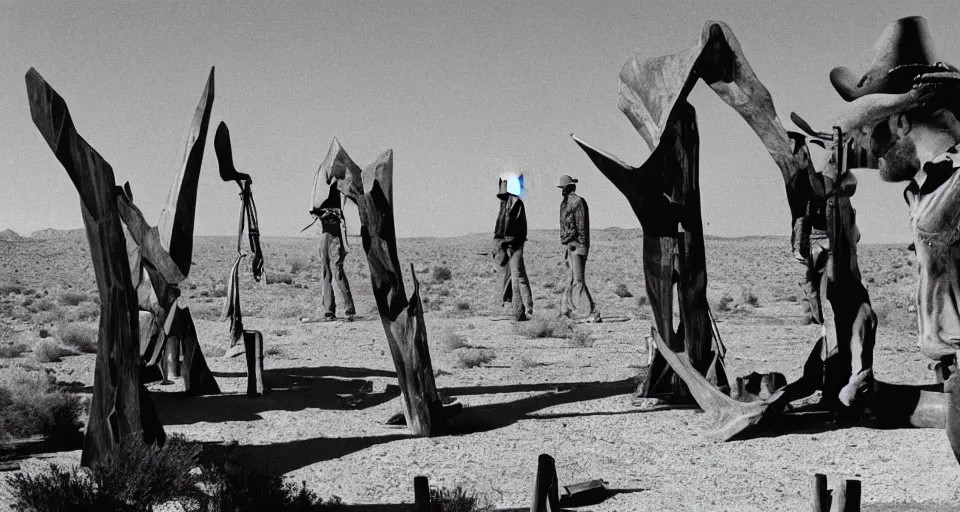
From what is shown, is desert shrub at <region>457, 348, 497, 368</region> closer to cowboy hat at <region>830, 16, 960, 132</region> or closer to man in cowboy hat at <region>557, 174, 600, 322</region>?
man in cowboy hat at <region>557, 174, 600, 322</region>

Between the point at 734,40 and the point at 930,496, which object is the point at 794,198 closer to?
the point at 734,40

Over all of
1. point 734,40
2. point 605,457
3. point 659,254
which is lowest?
point 605,457

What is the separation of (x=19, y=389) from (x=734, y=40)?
684cm

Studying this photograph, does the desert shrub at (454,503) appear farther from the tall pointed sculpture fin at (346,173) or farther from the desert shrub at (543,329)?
the desert shrub at (543,329)

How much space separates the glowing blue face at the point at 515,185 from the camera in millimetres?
17172

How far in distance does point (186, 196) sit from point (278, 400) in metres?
2.19

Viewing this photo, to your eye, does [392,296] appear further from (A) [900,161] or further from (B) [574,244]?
(B) [574,244]

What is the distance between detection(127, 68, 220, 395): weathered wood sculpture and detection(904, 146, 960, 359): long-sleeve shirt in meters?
5.76

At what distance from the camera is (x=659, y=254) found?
876 centimetres

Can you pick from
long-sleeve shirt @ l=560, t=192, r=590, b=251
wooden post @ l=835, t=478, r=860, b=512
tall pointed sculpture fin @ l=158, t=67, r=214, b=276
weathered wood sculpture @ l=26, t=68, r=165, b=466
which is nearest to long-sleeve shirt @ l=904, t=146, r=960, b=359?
wooden post @ l=835, t=478, r=860, b=512

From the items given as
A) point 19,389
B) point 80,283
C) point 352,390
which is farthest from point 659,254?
point 80,283

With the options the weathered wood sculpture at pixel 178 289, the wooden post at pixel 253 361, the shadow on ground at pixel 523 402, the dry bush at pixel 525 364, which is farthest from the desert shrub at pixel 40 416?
the dry bush at pixel 525 364

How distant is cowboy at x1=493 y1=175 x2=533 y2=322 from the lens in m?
17.1

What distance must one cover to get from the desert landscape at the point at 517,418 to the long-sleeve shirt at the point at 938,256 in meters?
0.99
